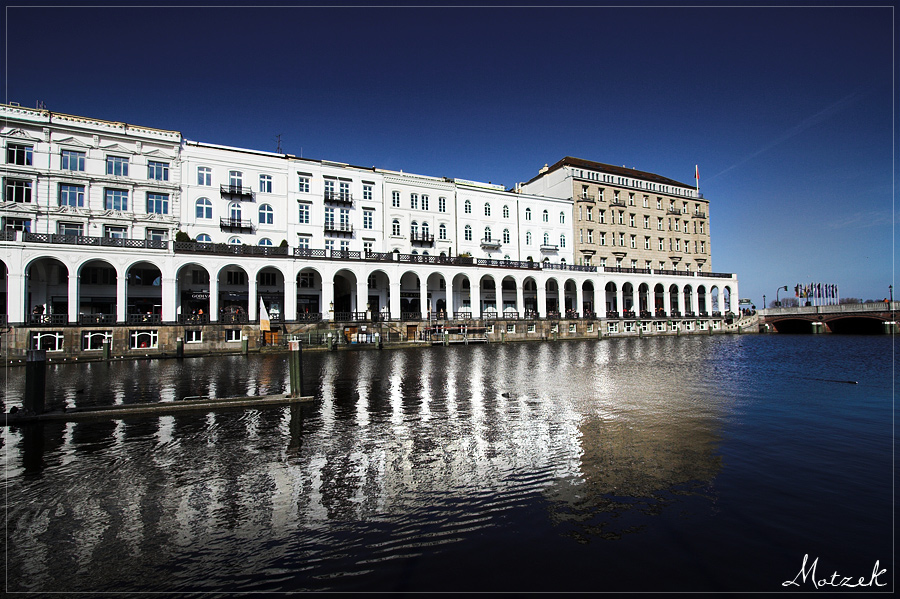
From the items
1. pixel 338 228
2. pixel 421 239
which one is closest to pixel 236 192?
pixel 338 228

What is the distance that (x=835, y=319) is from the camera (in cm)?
6456

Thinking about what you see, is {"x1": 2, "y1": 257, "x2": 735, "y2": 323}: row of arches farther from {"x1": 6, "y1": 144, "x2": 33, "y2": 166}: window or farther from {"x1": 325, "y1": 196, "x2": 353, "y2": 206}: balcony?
{"x1": 6, "y1": 144, "x2": 33, "y2": 166}: window

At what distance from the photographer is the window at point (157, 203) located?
4034cm

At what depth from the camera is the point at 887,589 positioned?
4723 mm

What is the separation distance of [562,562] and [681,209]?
80.6 meters

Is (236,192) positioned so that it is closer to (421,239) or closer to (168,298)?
(168,298)

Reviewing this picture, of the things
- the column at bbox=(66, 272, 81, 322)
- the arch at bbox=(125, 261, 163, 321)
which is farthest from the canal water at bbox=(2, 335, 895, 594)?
the arch at bbox=(125, 261, 163, 321)

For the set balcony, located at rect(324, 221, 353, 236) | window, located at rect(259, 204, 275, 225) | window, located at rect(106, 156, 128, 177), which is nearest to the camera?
window, located at rect(106, 156, 128, 177)

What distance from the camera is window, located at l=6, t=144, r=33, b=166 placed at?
3625cm

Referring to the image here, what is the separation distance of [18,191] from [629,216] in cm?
7117

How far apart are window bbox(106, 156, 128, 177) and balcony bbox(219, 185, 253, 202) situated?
7.76 meters

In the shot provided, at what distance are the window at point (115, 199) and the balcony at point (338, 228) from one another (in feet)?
57.6

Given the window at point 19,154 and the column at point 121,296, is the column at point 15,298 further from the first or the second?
the window at point 19,154
